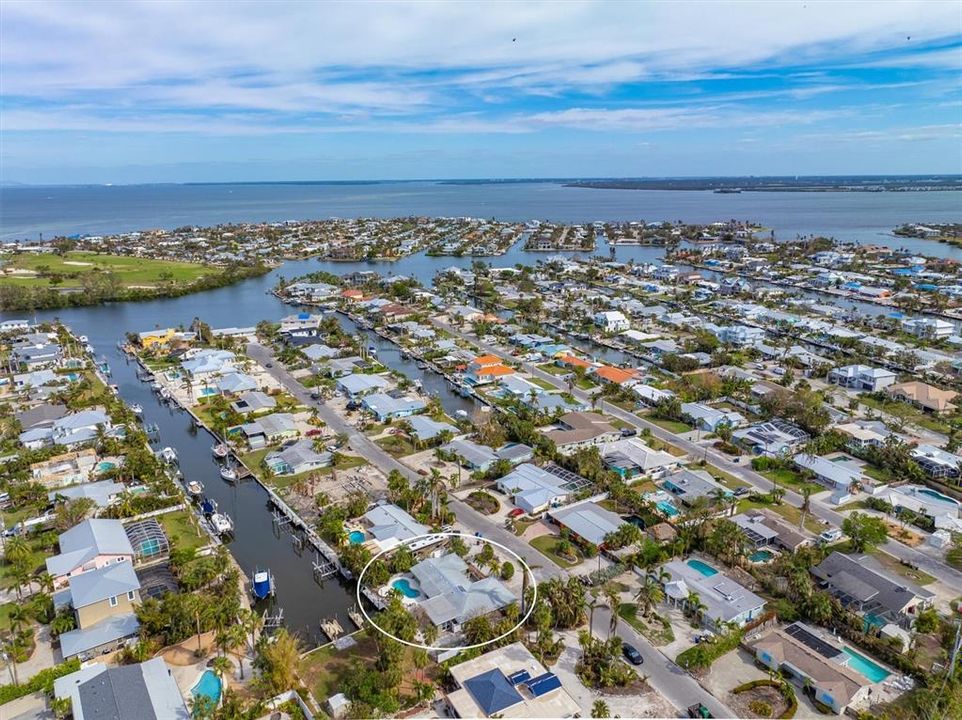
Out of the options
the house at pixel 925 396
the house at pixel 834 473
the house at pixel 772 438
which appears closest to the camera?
the house at pixel 834 473

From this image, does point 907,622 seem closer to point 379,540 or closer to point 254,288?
point 379,540

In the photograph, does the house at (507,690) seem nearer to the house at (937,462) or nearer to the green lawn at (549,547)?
the green lawn at (549,547)

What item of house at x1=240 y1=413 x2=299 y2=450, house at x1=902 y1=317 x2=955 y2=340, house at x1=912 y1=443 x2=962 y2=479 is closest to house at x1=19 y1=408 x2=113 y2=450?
house at x1=240 y1=413 x2=299 y2=450

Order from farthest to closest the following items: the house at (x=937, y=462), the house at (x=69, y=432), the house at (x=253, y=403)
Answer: the house at (x=253, y=403)
the house at (x=69, y=432)
the house at (x=937, y=462)

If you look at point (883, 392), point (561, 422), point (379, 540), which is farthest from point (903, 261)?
point (379, 540)

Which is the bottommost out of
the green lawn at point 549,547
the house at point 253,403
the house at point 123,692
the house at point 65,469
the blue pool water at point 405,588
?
the green lawn at point 549,547

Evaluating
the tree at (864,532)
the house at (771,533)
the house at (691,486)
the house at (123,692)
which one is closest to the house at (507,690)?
the house at (123,692)

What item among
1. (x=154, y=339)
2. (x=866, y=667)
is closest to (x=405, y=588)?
(x=866, y=667)
